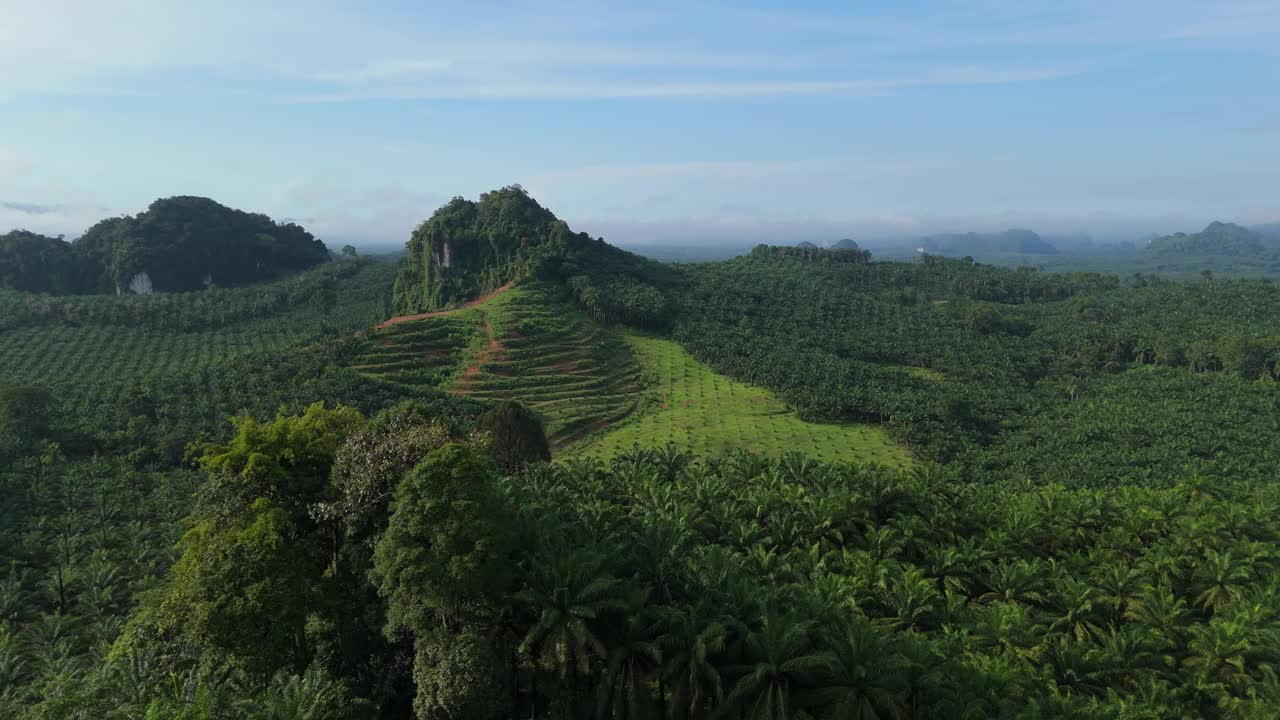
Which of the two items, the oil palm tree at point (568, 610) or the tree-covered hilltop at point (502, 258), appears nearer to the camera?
the oil palm tree at point (568, 610)

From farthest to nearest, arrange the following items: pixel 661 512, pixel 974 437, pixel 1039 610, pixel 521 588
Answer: pixel 974 437 < pixel 661 512 < pixel 1039 610 < pixel 521 588

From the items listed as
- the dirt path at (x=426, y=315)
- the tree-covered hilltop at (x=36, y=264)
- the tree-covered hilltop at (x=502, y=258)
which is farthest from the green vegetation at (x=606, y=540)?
the tree-covered hilltop at (x=36, y=264)

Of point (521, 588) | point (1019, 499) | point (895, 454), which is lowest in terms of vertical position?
point (895, 454)

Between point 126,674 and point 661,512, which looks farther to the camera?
point 661,512

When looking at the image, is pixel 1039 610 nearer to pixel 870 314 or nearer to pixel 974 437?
pixel 974 437

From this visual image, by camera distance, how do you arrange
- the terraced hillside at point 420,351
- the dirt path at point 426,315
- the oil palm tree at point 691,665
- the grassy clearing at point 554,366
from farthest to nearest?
the dirt path at point 426,315 < the terraced hillside at point 420,351 < the grassy clearing at point 554,366 < the oil palm tree at point 691,665

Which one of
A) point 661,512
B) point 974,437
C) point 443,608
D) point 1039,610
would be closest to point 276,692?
point 443,608

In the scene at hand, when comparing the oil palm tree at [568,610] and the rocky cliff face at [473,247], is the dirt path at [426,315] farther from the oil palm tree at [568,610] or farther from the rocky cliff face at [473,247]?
the oil palm tree at [568,610]

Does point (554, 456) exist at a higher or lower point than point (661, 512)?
lower
